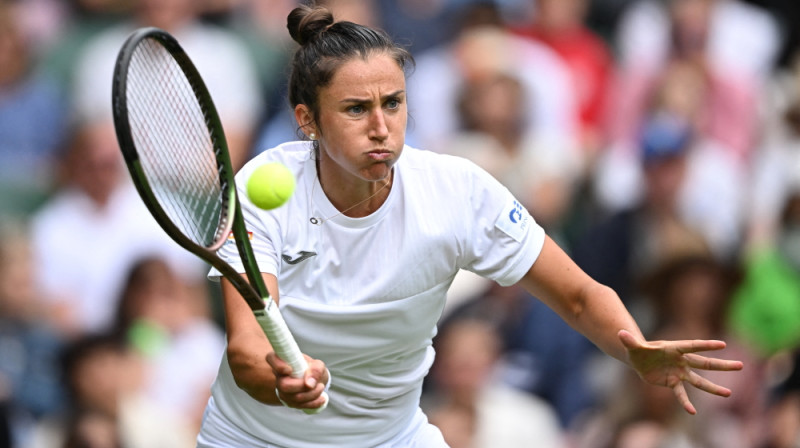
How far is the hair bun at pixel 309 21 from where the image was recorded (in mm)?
3742

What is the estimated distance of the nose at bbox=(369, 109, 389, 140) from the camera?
3.54 meters

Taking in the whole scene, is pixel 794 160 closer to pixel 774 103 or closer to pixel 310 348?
pixel 774 103

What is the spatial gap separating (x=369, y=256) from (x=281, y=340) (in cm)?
60

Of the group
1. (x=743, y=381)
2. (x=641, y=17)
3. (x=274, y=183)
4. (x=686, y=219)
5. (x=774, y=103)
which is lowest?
(x=743, y=381)

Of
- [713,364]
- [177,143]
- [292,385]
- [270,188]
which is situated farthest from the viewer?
[177,143]

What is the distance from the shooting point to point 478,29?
7.52 m

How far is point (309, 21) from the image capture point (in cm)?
375

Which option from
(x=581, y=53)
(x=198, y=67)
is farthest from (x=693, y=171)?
(x=198, y=67)

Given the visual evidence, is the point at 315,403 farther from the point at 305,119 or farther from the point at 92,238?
the point at 92,238

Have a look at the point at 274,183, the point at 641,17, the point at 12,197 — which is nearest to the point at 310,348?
the point at 274,183

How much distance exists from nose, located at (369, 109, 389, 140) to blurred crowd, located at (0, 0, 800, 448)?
315 centimetres

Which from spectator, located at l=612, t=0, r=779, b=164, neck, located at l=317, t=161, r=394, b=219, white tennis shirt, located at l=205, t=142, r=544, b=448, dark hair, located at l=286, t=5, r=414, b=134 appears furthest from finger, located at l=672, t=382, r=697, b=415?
spectator, located at l=612, t=0, r=779, b=164

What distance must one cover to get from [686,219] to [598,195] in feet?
1.79

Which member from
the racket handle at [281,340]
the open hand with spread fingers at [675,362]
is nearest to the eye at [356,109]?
the racket handle at [281,340]
